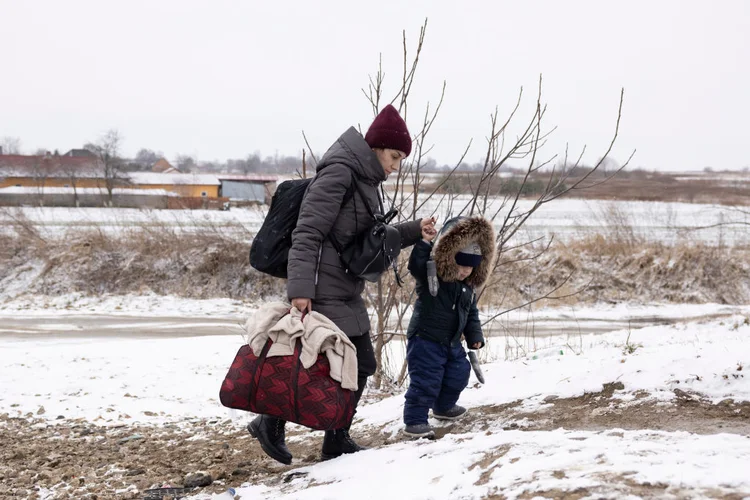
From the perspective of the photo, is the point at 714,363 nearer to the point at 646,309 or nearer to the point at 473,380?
the point at 473,380

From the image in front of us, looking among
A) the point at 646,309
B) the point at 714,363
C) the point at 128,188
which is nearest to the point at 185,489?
the point at 714,363

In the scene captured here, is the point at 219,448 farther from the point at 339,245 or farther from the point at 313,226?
the point at 313,226

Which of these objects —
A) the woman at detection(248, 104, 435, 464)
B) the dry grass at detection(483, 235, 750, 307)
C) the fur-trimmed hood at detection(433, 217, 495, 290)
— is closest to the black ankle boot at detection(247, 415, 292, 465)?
the woman at detection(248, 104, 435, 464)

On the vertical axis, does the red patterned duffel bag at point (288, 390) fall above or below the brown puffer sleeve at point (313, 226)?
below

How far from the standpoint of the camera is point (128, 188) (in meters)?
42.3

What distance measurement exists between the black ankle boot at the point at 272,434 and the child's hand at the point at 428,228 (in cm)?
129

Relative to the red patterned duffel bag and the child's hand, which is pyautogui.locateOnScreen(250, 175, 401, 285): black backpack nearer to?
the child's hand

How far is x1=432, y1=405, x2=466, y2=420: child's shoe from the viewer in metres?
4.15

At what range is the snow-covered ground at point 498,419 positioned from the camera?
246 cm

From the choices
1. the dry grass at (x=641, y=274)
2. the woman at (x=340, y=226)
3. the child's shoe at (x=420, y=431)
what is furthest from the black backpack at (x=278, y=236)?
the dry grass at (x=641, y=274)

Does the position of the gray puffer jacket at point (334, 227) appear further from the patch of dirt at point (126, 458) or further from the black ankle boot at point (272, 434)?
the patch of dirt at point (126, 458)

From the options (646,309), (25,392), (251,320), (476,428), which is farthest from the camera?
(646,309)

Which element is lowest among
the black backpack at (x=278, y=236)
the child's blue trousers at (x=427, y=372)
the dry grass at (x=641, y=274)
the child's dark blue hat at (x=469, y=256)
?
the dry grass at (x=641, y=274)

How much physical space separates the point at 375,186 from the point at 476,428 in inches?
62.7
